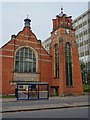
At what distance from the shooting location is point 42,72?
3700 centimetres

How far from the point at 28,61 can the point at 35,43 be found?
4.04 meters

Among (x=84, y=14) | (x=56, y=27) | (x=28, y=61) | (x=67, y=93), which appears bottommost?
(x=67, y=93)

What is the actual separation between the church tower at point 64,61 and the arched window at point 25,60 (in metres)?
4.24

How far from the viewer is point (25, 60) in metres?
36.0

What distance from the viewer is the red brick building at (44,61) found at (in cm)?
3412

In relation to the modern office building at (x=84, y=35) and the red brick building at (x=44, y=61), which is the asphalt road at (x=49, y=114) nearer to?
the red brick building at (x=44, y=61)

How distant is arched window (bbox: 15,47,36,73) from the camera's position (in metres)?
35.1

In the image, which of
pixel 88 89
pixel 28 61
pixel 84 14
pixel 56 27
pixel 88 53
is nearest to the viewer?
pixel 28 61

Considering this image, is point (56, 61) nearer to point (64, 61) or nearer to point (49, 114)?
point (64, 61)

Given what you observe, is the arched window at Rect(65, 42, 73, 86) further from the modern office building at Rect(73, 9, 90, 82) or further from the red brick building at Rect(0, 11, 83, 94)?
the modern office building at Rect(73, 9, 90, 82)

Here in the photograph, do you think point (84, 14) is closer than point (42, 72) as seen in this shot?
No

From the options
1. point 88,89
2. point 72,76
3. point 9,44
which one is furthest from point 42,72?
point 88,89

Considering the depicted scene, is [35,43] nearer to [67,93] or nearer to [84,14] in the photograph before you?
[67,93]

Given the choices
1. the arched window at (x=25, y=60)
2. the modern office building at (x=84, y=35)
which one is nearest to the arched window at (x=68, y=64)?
the arched window at (x=25, y=60)
